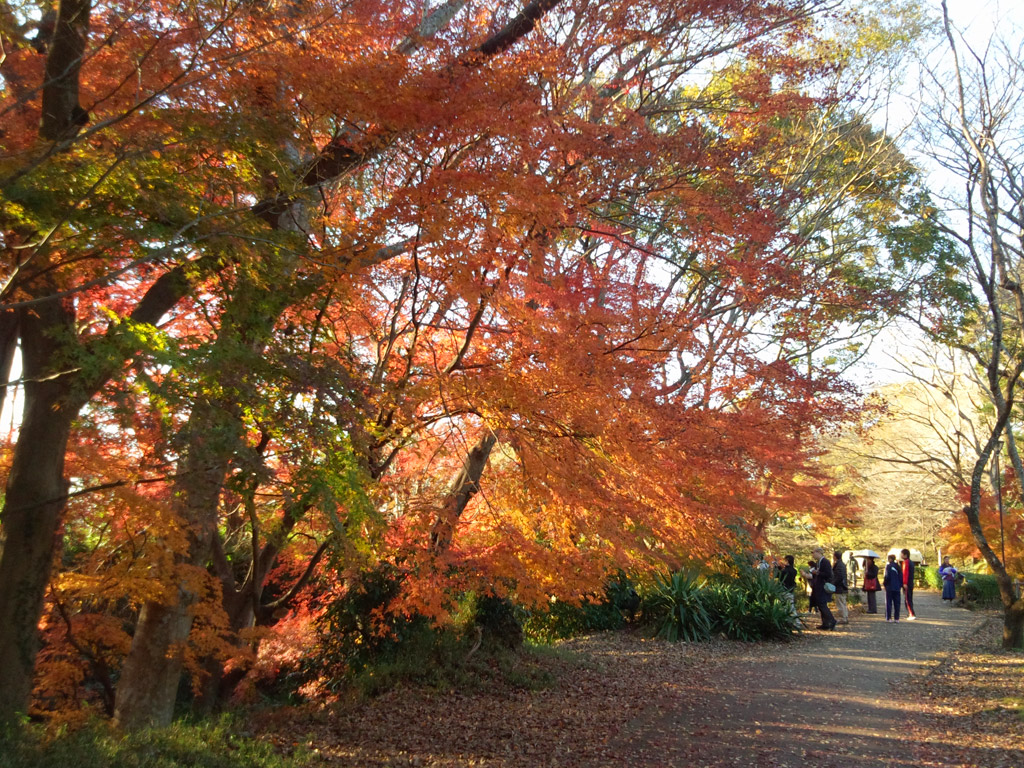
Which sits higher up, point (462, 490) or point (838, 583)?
point (462, 490)

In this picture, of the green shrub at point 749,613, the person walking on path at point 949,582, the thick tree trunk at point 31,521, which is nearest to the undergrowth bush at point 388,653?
the thick tree trunk at point 31,521

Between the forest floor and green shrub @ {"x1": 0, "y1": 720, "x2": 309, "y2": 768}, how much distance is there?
2.67ft

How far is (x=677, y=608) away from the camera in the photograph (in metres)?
14.9

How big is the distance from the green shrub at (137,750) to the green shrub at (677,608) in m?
9.38

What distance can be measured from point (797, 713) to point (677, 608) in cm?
659

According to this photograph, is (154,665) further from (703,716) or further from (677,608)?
(677,608)

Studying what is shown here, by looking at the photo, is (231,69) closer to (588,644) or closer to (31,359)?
(31,359)

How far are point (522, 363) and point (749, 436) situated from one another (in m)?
4.98

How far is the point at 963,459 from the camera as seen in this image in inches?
1072

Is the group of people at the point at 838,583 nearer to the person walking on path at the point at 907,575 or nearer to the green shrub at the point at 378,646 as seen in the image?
the person walking on path at the point at 907,575

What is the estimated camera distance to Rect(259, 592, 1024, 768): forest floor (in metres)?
6.94

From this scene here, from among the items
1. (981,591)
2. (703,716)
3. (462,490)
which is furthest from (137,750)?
(981,591)

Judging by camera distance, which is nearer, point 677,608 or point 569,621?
point 677,608

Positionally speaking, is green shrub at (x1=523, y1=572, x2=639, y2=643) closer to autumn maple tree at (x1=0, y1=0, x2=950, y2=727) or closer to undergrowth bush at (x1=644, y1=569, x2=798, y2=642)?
undergrowth bush at (x1=644, y1=569, x2=798, y2=642)
